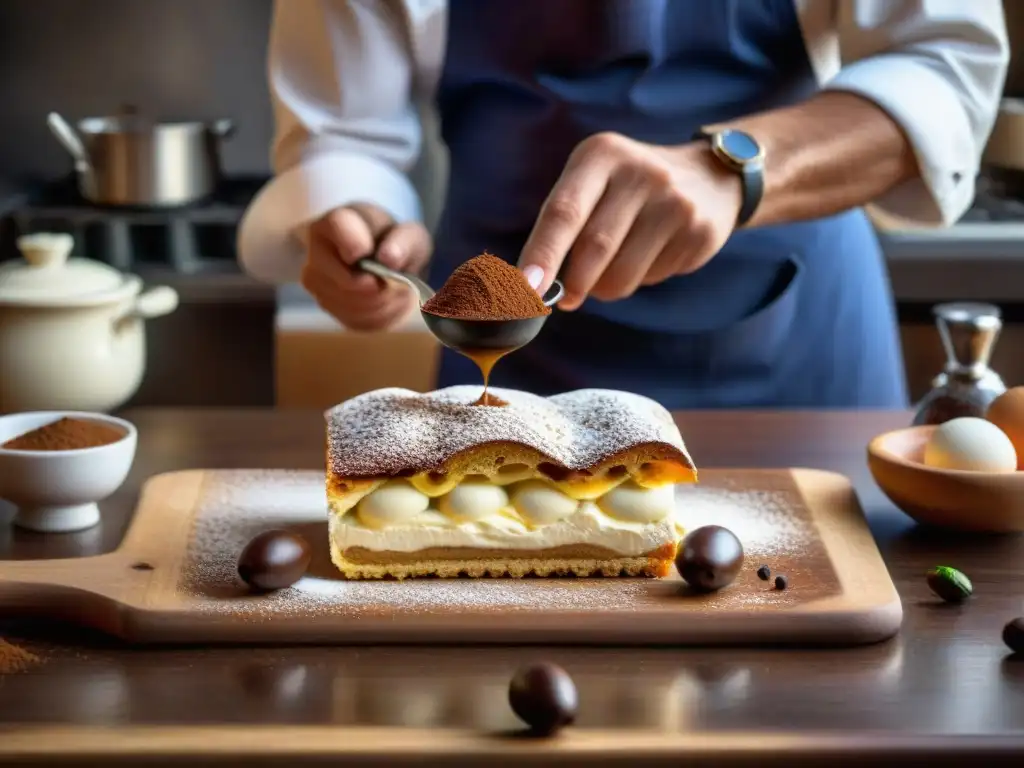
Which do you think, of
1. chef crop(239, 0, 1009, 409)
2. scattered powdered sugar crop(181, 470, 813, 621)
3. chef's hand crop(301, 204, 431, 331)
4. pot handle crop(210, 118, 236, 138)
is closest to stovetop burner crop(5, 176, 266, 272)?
pot handle crop(210, 118, 236, 138)

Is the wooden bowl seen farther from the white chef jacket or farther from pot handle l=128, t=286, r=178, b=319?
pot handle l=128, t=286, r=178, b=319

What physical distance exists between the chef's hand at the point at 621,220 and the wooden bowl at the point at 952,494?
27cm

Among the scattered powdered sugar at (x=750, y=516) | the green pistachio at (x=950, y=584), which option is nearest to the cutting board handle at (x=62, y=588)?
the scattered powdered sugar at (x=750, y=516)

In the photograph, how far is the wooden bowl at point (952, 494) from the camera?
48.4 inches

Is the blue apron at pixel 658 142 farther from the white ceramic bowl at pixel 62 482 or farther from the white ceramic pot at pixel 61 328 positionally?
the white ceramic bowl at pixel 62 482

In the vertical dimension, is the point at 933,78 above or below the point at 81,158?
above

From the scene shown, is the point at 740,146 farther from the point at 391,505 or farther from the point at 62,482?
the point at 62,482

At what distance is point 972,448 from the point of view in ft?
4.10

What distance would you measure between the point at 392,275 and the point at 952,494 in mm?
591

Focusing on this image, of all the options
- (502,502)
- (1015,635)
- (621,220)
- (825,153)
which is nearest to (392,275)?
(621,220)

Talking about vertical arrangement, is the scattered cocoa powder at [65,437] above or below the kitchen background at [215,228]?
above

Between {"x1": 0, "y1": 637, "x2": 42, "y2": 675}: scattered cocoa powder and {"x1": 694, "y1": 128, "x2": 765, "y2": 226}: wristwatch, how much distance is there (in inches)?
31.7

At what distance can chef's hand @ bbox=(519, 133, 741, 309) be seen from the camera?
1.30 m

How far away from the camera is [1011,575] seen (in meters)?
1.20
